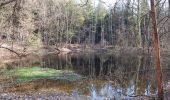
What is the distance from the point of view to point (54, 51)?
6825 cm

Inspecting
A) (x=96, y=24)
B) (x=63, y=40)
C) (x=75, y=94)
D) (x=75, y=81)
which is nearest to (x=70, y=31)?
(x=63, y=40)

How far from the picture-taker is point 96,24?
3378 inches

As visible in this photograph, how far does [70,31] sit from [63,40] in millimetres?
3459

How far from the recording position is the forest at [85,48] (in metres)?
11.0

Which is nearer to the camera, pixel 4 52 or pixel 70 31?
pixel 4 52

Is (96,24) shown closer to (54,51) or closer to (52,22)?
(52,22)

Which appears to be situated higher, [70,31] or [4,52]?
[70,31]

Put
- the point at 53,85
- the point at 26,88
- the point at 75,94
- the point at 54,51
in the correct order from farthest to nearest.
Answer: the point at 54,51, the point at 53,85, the point at 26,88, the point at 75,94

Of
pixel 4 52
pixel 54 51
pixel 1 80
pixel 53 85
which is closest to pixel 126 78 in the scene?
pixel 53 85

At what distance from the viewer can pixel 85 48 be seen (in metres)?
77.2

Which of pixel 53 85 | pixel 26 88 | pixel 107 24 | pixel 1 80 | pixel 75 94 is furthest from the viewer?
pixel 107 24

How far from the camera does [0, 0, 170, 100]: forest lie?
36.1ft

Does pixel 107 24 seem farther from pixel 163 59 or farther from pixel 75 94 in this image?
pixel 75 94

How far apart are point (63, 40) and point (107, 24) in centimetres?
1523
